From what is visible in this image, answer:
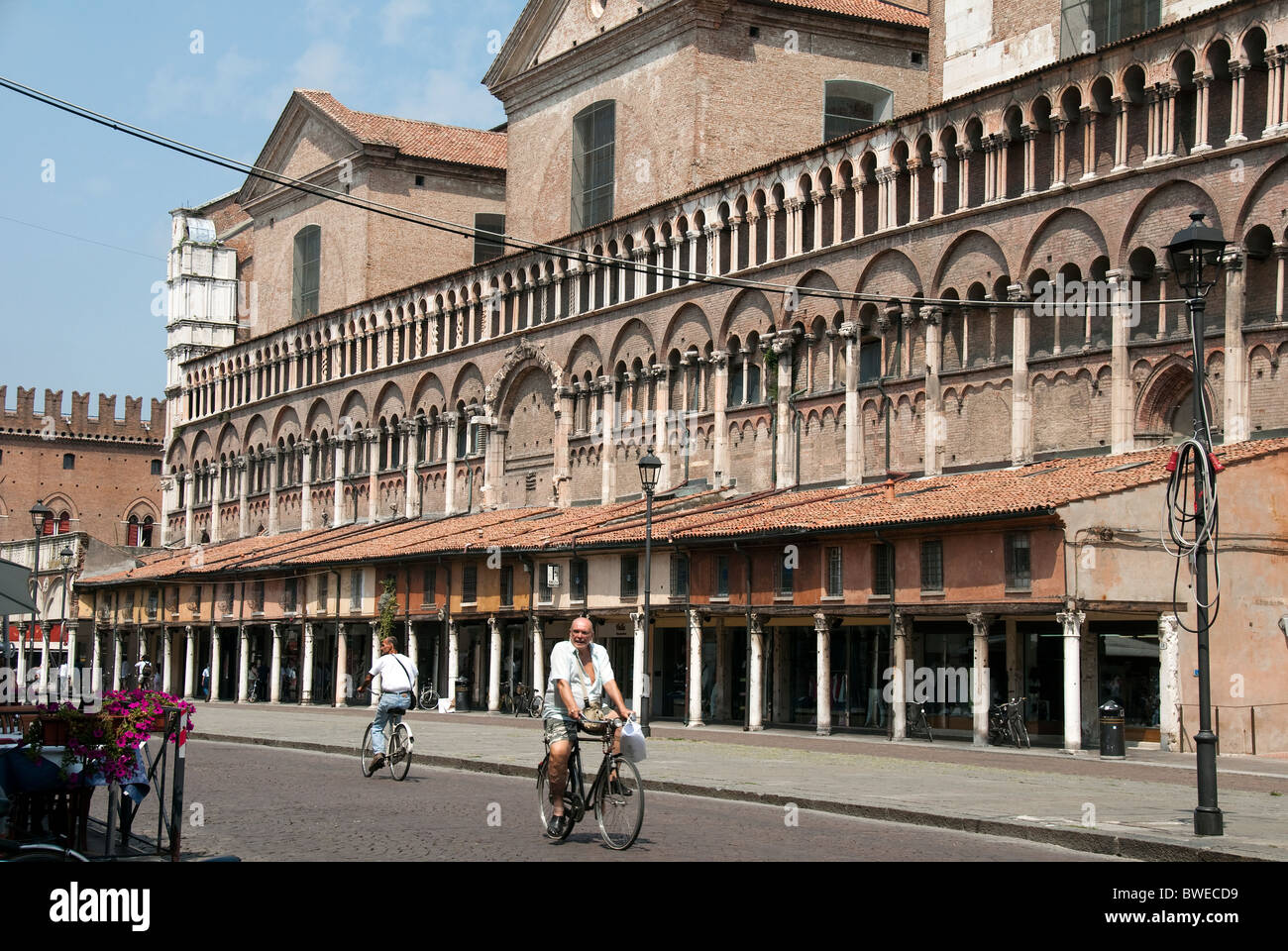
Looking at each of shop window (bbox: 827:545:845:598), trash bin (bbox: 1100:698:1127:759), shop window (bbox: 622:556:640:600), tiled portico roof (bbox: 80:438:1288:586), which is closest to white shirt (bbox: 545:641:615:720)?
trash bin (bbox: 1100:698:1127:759)

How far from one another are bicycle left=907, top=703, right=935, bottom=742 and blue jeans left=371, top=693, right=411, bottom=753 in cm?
1478

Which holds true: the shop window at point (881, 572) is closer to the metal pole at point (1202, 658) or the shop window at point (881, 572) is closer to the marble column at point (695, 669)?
the marble column at point (695, 669)

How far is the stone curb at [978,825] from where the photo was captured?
13.6 metres

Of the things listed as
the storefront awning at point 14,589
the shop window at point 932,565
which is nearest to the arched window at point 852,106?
the shop window at point 932,565

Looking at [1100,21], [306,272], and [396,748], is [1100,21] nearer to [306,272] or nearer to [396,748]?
[396,748]

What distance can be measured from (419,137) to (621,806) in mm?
58550

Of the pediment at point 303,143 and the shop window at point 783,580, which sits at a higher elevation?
the pediment at point 303,143

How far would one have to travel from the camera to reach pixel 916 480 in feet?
122

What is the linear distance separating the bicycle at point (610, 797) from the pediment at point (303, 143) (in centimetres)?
5589

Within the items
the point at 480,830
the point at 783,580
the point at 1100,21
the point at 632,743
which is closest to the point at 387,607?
the point at 783,580

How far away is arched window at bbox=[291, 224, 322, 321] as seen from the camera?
6988cm

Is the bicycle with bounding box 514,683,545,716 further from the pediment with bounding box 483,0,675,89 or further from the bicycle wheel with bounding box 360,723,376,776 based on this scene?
the pediment with bounding box 483,0,675,89

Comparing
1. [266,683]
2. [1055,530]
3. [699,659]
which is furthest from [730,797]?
[266,683]
